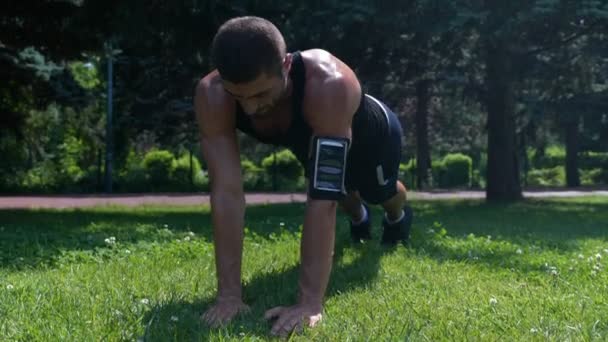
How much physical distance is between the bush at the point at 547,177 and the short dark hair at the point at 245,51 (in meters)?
35.3

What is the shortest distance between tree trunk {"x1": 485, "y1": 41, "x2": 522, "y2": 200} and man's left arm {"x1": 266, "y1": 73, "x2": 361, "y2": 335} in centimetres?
1283

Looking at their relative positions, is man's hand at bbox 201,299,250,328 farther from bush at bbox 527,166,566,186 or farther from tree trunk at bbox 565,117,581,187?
bush at bbox 527,166,566,186

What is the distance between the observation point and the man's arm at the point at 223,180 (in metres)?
3.71

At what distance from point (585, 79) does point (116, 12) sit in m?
10.3

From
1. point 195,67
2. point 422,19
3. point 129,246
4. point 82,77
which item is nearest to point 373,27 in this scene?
point 422,19

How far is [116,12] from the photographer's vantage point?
1160 cm

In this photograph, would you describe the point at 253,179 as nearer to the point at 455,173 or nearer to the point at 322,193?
the point at 455,173

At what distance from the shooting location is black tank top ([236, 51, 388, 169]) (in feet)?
12.2

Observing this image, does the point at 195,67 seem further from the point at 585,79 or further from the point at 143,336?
the point at 143,336

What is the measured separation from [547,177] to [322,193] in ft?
125

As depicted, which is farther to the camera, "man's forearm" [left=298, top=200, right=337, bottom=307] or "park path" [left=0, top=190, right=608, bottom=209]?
"park path" [left=0, top=190, right=608, bottom=209]

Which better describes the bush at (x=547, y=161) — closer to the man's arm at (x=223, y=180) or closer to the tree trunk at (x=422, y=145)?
the tree trunk at (x=422, y=145)

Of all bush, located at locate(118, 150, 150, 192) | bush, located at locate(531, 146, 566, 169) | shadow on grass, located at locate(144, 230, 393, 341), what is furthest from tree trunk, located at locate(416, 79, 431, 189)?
shadow on grass, located at locate(144, 230, 393, 341)

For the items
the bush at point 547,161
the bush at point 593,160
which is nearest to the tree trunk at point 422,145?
the bush at point 593,160
